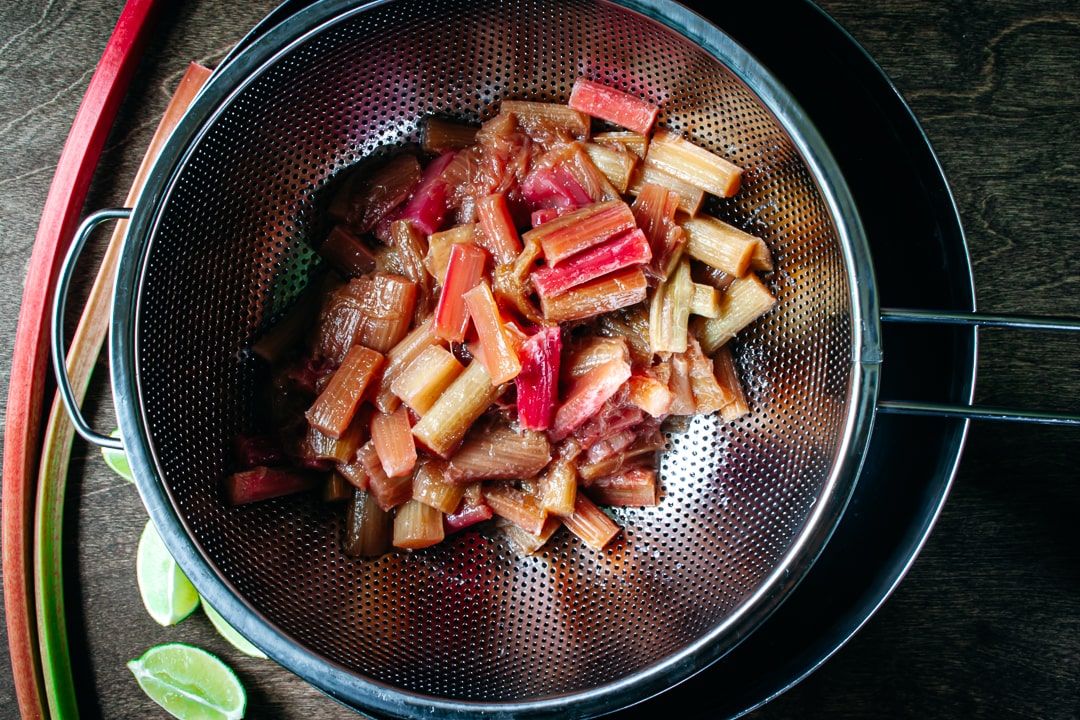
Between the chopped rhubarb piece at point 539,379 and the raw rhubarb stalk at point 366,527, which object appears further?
the raw rhubarb stalk at point 366,527

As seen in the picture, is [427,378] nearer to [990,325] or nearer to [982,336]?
[990,325]

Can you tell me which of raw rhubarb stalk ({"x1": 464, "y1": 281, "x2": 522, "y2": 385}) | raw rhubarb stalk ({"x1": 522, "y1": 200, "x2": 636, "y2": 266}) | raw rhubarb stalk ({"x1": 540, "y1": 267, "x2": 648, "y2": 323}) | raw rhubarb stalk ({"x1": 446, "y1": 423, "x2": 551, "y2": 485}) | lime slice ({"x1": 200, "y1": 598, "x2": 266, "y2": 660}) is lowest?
lime slice ({"x1": 200, "y1": 598, "x2": 266, "y2": 660})

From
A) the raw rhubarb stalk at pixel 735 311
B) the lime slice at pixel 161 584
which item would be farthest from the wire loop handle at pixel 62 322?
the raw rhubarb stalk at pixel 735 311

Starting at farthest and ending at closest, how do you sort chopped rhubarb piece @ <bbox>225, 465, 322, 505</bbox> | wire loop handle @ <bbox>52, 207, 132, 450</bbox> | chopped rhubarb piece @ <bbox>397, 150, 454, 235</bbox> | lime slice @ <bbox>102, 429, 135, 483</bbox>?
1. lime slice @ <bbox>102, 429, 135, 483</bbox>
2. chopped rhubarb piece @ <bbox>397, 150, 454, 235</bbox>
3. chopped rhubarb piece @ <bbox>225, 465, 322, 505</bbox>
4. wire loop handle @ <bbox>52, 207, 132, 450</bbox>

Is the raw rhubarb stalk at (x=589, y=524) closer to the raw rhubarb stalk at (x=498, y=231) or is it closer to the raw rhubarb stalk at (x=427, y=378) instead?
the raw rhubarb stalk at (x=427, y=378)

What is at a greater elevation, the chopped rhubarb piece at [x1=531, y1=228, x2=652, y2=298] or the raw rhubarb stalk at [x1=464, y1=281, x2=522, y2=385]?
the chopped rhubarb piece at [x1=531, y1=228, x2=652, y2=298]

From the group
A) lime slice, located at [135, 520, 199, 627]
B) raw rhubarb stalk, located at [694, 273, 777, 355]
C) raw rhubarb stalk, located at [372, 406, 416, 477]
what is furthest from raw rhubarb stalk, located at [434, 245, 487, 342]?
lime slice, located at [135, 520, 199, 627]

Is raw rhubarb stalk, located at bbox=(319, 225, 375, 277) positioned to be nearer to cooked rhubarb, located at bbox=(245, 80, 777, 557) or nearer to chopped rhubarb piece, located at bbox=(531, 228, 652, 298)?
cooked rhubarb, located at bbox=(245, 80, 777, 557)
